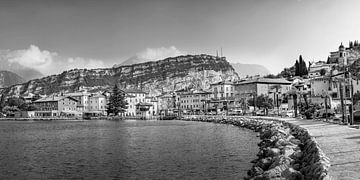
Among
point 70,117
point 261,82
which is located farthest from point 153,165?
point 70,117

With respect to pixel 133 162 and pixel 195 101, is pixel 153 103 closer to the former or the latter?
pixel 195 101

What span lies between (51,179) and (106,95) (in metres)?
153

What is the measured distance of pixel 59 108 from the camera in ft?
529

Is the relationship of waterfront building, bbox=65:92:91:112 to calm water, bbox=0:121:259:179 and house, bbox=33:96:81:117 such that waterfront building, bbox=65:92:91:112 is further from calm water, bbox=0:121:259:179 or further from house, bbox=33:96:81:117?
calm water, bbox=0:121:259:179

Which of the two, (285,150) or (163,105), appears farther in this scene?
(163,105)

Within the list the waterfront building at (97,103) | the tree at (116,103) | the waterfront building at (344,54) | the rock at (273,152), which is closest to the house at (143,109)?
the tree at (116,103)

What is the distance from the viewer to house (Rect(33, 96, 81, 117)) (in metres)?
160

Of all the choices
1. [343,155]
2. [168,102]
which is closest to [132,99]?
[168,102]

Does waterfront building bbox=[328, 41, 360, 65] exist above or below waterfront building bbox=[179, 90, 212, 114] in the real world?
above

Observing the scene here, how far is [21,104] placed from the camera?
588 feet

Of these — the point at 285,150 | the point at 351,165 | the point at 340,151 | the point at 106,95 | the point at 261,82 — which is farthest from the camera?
the point at 106,95

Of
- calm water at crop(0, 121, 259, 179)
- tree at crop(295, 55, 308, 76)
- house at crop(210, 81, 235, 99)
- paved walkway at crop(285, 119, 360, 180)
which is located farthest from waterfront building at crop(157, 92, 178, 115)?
paved walkway at crop(285, 119, 360, 180)

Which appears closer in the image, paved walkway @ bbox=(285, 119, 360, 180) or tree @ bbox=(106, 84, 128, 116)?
paved walkway @ bbox=(285, 119, 360, 180)

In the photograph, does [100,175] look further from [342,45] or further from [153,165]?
[342,45]
